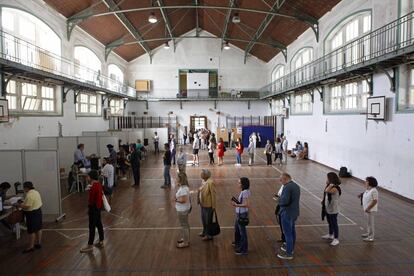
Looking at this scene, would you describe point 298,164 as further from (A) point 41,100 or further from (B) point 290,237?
(A) point 41,100

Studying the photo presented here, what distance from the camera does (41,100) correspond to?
1342 centimetres

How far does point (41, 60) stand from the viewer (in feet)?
44.4

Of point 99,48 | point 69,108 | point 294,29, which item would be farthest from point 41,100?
point 294,29

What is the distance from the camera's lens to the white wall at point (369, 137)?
9.22 metres

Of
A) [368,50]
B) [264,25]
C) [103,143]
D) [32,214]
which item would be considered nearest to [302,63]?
[264,25]

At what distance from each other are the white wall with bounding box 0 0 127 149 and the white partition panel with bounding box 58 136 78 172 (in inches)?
49.2

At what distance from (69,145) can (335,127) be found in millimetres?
11972

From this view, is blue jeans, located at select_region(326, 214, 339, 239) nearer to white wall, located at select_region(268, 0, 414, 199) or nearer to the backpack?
white wall, located at select_region(268, 0, 414, 199)

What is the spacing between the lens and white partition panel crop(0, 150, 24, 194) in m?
7.61

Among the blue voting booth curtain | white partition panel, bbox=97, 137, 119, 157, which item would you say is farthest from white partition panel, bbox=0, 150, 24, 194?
the blue voting booth curtain

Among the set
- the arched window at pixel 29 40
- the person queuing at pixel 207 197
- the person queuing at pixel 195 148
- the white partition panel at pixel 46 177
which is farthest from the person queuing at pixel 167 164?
the arched window at pixel 29 40

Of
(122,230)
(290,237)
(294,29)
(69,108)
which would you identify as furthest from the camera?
(294,29)

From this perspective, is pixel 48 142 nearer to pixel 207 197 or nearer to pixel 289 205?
pixel 207 197

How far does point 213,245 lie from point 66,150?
8716 mm
